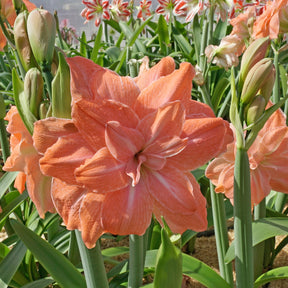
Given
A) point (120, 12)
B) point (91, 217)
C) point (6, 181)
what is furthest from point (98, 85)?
point (120, 12)

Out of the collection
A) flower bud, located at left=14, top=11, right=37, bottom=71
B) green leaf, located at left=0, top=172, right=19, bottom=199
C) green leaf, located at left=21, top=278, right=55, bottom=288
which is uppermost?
flower bud, located at left=14, top=11, right=37, bottom=71

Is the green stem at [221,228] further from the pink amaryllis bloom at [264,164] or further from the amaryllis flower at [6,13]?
the amaryllis flower at [6,13]

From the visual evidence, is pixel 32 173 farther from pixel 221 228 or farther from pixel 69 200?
pixel 221 228

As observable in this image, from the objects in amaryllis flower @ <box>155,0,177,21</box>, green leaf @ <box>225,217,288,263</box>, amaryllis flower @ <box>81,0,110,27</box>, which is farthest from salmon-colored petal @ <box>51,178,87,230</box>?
amaryllis flower @ <box>81,0,110,27</box>

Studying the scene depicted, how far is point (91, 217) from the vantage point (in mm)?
A: 438

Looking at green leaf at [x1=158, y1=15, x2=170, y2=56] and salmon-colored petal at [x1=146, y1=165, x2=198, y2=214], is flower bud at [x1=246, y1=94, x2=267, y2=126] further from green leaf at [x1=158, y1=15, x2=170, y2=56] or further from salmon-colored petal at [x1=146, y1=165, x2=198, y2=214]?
green leaf at [x1=158, y1=15, x2=170, y2=56]

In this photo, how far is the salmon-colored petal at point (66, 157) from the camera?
0.41 metres

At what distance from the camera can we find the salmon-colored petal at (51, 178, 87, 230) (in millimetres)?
447

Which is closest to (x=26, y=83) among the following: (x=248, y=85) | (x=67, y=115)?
(x=67, y=115)

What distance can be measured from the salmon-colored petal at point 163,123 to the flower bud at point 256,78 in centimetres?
16

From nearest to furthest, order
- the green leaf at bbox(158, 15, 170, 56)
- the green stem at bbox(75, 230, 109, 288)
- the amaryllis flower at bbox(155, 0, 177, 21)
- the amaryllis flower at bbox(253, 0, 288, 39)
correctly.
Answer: the green stem at bbox(75, 230, 109, 288), the amaryllis flower at bbox(253, 0, 288, 39), the green leaf at bbox(158, 15, 170, 56), the amaryllis flower at bbox(155, 0, 177, 21)

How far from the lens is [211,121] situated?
437mm

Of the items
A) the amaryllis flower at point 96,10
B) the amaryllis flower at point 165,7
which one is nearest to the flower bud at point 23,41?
the amaryllis flower at point 165,7

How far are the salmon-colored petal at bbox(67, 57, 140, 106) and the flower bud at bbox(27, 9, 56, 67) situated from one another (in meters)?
0.04
